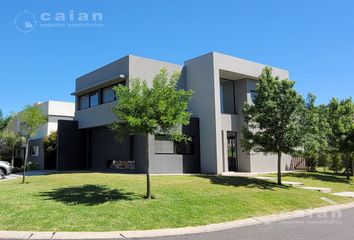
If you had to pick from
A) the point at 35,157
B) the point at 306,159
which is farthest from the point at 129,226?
the point at 35,157

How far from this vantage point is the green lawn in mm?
9945

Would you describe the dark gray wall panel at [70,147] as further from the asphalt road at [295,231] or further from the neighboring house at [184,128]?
the asphalt road at [295,231]

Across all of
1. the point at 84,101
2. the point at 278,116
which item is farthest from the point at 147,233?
the point at 84,101

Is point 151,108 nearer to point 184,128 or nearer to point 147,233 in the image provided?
point 147,233

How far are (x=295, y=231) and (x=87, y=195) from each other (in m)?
7.39

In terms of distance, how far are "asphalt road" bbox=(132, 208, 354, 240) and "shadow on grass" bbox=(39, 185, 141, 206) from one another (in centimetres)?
428

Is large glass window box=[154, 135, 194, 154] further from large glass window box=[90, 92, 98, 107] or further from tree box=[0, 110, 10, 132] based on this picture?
tree box=[0, 110, 10, 132]

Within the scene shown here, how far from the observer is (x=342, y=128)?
82.7 ft

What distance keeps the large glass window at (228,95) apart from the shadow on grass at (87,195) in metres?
13.0

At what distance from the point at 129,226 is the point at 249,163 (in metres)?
16.0

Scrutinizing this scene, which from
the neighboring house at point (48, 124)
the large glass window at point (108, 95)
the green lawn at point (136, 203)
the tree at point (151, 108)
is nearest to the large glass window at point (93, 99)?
the large glass window at point (108, 95)

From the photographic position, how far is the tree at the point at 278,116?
1842 centimetres

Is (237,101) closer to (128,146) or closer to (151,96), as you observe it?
(128,146)

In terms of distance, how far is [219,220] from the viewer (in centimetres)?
1105
